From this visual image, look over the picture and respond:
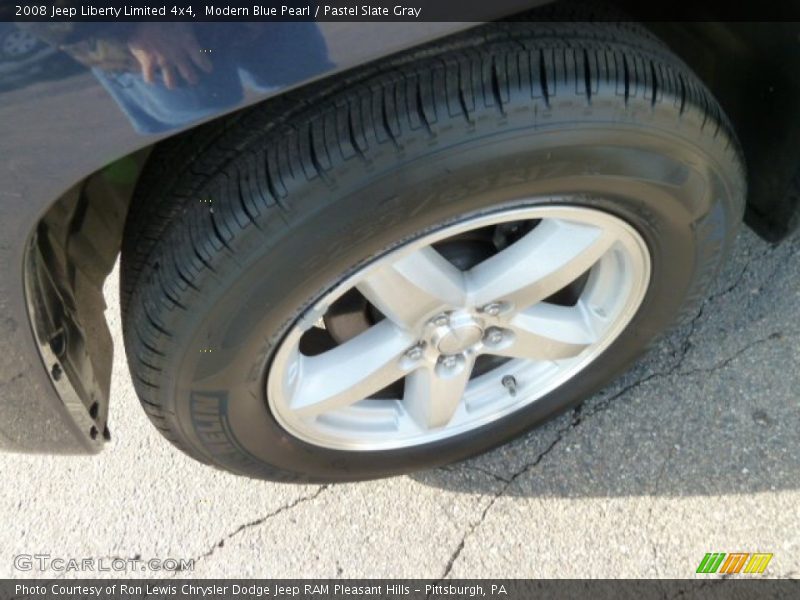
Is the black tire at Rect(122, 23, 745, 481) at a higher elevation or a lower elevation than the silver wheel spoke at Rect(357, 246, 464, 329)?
higher

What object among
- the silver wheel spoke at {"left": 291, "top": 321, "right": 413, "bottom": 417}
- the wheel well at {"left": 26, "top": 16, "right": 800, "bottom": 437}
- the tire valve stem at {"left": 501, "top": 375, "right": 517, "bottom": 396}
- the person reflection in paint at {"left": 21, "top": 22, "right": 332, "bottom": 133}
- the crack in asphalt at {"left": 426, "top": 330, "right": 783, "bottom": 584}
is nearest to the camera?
the person reflection in paint at {"left": 21, "top": 22, "right": 332, "bottom": 133}

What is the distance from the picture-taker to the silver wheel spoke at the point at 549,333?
68.6 inches

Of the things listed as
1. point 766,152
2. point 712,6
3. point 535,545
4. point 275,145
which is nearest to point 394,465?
point 535,545

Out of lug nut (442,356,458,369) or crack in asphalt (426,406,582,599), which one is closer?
lug nut (442,356,458,369)

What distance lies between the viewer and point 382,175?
48.8 inches

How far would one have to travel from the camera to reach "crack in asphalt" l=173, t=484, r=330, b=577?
79.2 inches

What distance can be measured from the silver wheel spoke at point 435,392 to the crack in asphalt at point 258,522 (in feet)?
1.26

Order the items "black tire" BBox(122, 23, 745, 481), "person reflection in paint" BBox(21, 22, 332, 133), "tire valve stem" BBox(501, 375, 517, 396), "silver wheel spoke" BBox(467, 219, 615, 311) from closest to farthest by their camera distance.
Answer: "person reflection in paint" BBox(21, 22, 332, 133), "black tire" BBox(122, 23, 745, 481), "silver wheel spoke" BBox(467, 219, 615, 311), "tire valve stem" BBox(501, 375, 517, 396)

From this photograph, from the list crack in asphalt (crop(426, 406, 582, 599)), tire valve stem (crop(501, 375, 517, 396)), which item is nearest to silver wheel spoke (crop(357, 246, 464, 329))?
tire valve stem (crop(501, 375, 517, 396))

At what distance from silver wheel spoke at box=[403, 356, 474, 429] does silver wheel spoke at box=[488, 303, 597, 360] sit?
0.29 feet

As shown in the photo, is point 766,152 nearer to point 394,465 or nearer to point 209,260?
point 394,465

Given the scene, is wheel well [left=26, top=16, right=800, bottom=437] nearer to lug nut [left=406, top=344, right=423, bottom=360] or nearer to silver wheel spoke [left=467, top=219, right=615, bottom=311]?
silver wheel spoke [left=467, top=219, right=615, bottom=311]

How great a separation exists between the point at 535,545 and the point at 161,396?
0.97 metres

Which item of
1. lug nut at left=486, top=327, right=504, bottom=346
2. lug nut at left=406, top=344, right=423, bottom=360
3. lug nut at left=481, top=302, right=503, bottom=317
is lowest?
lug nut at left=486, top=327, right=504, bottom=346
